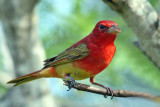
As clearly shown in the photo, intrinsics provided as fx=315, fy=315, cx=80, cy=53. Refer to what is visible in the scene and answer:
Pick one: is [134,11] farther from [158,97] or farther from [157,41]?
[158,97]

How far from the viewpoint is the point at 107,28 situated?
8.08 ft

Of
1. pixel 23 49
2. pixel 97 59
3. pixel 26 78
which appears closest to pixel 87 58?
pixel 97 59

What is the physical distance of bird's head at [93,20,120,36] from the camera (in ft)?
7.68

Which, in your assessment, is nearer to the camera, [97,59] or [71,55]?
[97,59]

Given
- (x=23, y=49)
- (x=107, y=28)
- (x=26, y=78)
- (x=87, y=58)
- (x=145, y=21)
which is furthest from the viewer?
(x=23, y=49)

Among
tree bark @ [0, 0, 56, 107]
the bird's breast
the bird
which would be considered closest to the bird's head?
the bird

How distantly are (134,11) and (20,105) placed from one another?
16.2 feet

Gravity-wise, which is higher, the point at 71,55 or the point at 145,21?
the point at 145,21

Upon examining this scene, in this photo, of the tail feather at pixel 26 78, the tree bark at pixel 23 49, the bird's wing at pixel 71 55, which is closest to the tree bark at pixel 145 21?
the bird's wing at pixel 71 55

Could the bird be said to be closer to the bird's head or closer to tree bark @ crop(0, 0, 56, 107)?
the bird's head

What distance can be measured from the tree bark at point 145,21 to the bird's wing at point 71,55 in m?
1.34

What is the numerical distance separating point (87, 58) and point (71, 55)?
1.06 feet

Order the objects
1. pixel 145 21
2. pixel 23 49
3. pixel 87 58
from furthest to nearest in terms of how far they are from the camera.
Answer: pixel 23 49, pixel 145 21, pixel 87 58

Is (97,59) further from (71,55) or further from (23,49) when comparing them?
(23,49)
